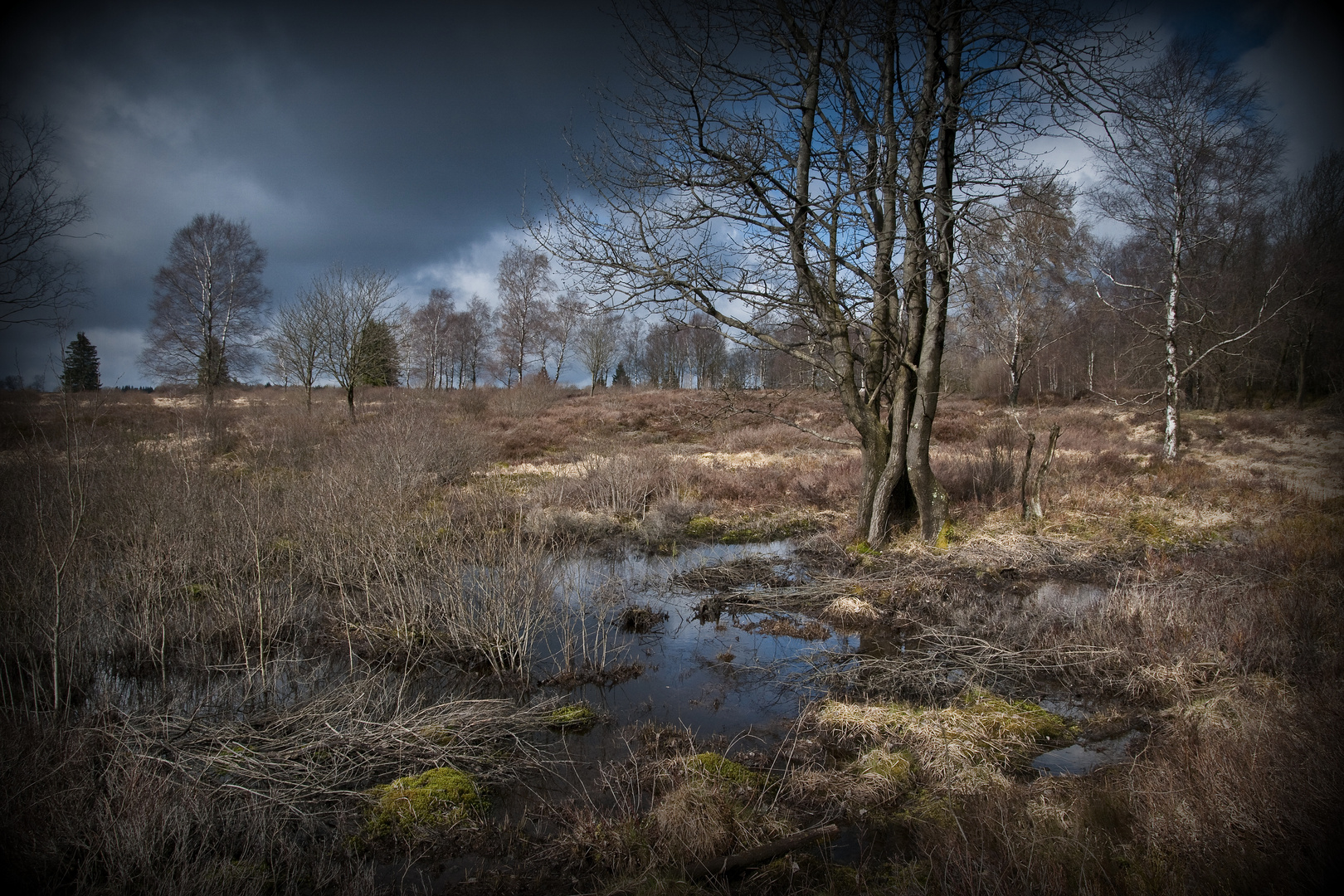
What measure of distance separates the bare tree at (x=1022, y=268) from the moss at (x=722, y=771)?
21.2 feet

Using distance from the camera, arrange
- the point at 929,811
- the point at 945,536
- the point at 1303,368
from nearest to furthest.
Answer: the point at 929,811, the point at 945,536, the point at 1303,368

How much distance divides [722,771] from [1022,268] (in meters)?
16.9

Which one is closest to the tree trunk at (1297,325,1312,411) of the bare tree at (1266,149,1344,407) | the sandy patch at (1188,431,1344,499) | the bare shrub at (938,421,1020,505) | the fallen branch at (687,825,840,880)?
the bare tree at (1266,149,1344,407)

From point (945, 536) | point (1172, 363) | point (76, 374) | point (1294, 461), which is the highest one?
point (1172, 363)

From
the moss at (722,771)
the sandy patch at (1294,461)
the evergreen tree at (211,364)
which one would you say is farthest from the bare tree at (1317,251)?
the evergreen tree at (211,364)

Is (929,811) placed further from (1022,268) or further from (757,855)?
(1022,268)

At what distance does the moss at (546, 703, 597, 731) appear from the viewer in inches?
194

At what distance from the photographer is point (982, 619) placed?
6688 mm

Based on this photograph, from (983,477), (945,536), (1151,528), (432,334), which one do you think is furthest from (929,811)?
(432,334)

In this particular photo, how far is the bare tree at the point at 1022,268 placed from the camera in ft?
25.3

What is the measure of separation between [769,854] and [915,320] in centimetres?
762

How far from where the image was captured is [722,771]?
404 centimetres

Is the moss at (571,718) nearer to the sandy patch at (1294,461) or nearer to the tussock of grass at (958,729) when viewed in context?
the tussock of grass at (958,729)

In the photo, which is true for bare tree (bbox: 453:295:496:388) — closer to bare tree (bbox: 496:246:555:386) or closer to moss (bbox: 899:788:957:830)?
bare tree (bbox: 496:246:555:386)
